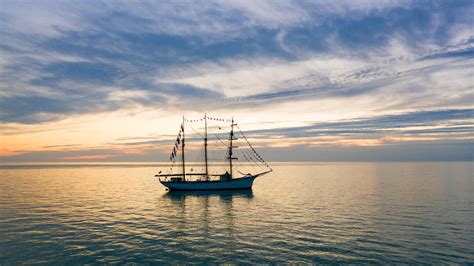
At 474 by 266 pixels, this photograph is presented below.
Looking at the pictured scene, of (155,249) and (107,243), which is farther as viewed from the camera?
(107,243)

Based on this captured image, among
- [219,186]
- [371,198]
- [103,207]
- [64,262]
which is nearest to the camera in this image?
[64,262]

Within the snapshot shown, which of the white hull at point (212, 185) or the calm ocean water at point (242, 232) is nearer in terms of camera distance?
the calm ocean water at point (242, 232)

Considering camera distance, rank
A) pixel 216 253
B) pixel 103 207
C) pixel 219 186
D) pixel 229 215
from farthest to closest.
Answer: pixel 219 186
pixel 103 207
pixel 229 215
pixel 216 253

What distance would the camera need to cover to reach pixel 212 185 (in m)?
83.9

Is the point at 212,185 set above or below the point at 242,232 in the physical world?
above

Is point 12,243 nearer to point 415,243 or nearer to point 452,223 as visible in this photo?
point 415,243

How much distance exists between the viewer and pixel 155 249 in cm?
2862

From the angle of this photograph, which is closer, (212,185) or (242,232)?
(242,232)

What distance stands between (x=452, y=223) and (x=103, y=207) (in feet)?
187

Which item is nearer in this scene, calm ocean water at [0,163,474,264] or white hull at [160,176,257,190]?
calm ocean water at [0,163,474,264]

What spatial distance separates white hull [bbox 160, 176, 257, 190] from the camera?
273ft

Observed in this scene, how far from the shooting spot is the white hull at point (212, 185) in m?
83.4

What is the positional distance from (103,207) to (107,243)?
2639cm

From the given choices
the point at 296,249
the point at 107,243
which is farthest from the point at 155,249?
the point at 296,249
